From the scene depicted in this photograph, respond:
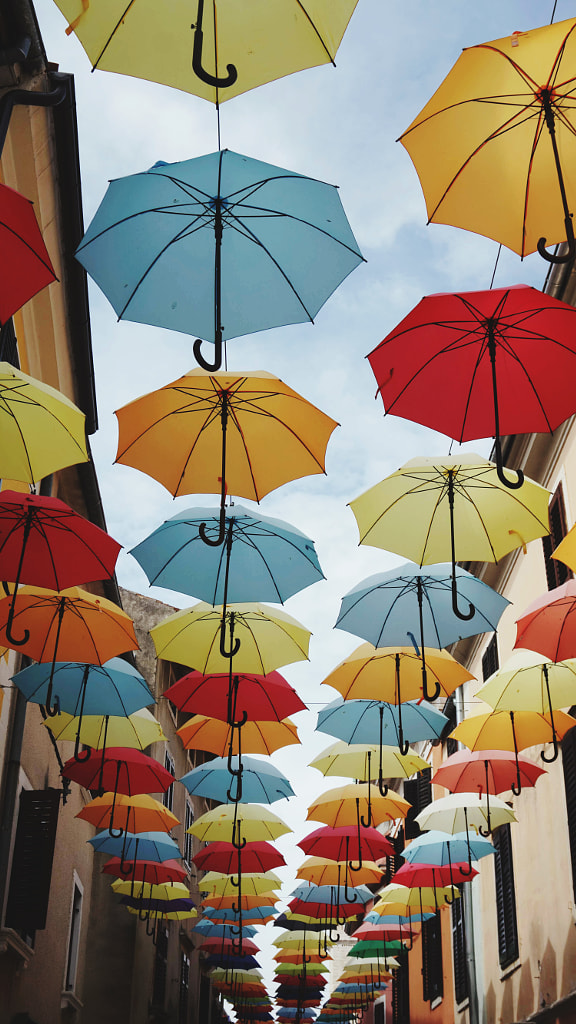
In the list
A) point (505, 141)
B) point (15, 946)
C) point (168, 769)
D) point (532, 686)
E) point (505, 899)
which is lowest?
point (15, 946)

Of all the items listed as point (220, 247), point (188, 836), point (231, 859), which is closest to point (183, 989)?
point (188, 836)

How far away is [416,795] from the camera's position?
80.0 ft

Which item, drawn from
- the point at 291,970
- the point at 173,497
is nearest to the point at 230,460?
the point at 173,497

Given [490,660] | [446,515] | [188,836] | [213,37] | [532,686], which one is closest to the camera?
[213,37]

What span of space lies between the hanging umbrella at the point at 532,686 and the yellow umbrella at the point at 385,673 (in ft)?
4.00

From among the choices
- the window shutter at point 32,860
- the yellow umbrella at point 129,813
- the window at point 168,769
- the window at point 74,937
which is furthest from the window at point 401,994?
the window shutter at point 32,860

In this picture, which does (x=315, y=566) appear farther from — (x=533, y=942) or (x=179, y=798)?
(x=179, y=798)

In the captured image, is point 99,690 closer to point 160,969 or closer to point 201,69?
point 201,69

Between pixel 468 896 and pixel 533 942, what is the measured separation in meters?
4.41

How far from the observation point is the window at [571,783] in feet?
36.4

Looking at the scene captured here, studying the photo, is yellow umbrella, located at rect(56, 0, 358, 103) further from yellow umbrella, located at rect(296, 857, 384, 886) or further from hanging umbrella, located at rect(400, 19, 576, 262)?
yellow umbrella, located at rect(296, 857, 384, 886)

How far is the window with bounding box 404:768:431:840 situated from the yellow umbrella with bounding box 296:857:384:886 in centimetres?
646

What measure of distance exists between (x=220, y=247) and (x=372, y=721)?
7.50m

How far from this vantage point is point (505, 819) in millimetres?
12117
